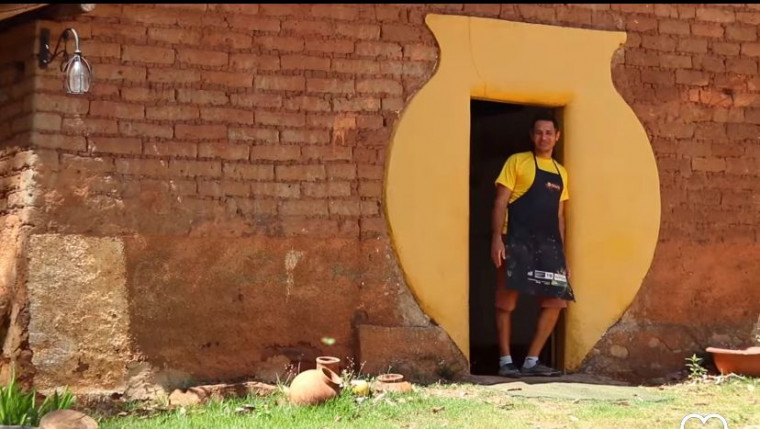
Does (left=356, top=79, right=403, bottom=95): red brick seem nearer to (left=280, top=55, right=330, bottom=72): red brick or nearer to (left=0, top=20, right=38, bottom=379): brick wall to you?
(left=280, top=55, right=330, bottom=72): red brick

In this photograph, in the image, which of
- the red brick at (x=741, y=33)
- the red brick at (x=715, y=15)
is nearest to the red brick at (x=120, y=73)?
the red brick at (x=715, y=15)

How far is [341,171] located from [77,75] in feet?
5.87

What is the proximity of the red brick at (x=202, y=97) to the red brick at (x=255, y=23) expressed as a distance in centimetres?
46

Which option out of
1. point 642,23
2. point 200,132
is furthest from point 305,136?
point 642,23

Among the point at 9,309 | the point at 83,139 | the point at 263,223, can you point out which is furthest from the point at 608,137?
the point at 9,309

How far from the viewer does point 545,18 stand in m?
7.25

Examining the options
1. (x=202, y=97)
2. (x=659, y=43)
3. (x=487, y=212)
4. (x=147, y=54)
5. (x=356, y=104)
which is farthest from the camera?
(x=487, y=212)

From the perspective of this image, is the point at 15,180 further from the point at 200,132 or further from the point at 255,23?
the point at 255,23

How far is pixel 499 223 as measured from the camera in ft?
22.9

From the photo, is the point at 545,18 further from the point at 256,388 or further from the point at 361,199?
the point at 256,388

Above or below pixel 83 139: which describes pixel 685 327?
below

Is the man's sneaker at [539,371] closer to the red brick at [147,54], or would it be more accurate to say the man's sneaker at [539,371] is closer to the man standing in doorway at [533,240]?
the man standing in doorway at [533,240]

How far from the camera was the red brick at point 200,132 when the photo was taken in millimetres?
6262

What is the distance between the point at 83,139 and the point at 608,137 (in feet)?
11.9
